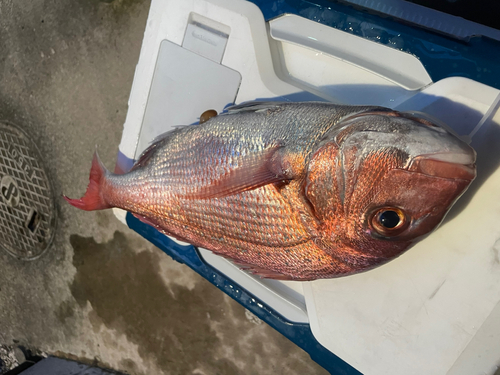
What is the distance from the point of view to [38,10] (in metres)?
2.45

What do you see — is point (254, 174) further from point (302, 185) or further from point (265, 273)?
point (265, 273)

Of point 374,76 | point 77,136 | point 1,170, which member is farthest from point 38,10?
point 374,76

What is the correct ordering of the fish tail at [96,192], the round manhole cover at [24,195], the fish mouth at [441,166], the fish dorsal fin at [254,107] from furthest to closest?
the round manhole cover at [24,195] < the fish tail at [96,192] < the fish dorsal fin at [254,107] < the fish mouth at [441,166]

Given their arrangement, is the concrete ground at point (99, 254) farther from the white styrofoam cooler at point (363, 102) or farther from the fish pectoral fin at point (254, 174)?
the fish pectoral fin at point (254, 174)

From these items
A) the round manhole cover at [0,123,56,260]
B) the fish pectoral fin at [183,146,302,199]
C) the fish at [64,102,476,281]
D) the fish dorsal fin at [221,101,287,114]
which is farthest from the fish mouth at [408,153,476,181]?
the round manhole cover at [0,123,56,260]

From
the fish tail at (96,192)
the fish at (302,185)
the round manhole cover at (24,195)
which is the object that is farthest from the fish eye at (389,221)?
the round manhole cover at (24,195)

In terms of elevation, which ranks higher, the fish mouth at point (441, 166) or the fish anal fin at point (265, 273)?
the fish mouth at point (441, 166)

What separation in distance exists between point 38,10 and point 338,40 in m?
2.30

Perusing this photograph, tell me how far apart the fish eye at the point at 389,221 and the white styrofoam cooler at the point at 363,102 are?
45 cm

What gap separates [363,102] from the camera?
132cm

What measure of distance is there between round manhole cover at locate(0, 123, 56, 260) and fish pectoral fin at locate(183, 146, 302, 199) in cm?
210

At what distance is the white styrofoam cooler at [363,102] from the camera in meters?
1.18

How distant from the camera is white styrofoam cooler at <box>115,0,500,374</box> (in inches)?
46.6

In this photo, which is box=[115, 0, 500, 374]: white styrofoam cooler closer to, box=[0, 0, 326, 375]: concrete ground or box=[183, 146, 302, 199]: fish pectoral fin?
box=[183, 146, 302, 199]: fish pectoral fin
